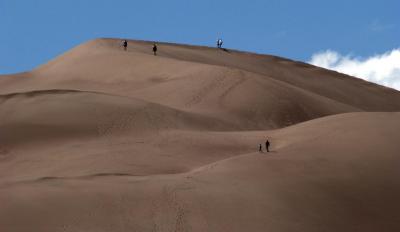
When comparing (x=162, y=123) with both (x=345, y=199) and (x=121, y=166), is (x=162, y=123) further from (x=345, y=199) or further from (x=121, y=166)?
(x=345, y=199)

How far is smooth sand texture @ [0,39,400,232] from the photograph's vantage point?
49.9ft

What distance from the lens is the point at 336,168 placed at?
722 inches

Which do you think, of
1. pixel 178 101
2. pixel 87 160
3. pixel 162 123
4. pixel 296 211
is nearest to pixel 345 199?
pixel 296 211

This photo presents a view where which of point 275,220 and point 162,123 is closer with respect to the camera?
point 275,220

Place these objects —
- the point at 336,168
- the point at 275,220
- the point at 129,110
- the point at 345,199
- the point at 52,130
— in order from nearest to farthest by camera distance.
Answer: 1. the point at 275,220
2. the point at 345,199
3. the point at 336,168
4. the point at 52,130
5. the point at 129,110

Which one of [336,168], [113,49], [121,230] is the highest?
[113,49]

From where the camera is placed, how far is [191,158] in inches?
814

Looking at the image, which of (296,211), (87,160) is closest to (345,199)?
(296,211)

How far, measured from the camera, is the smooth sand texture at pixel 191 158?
49.9 feet

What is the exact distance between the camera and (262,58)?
160 feet

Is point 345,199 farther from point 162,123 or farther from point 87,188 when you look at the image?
point 162,123

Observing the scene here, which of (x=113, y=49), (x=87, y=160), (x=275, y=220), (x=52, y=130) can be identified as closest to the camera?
(x=275, y=220)

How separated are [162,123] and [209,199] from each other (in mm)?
9741

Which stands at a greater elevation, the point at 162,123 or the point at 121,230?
the point at 162,123
